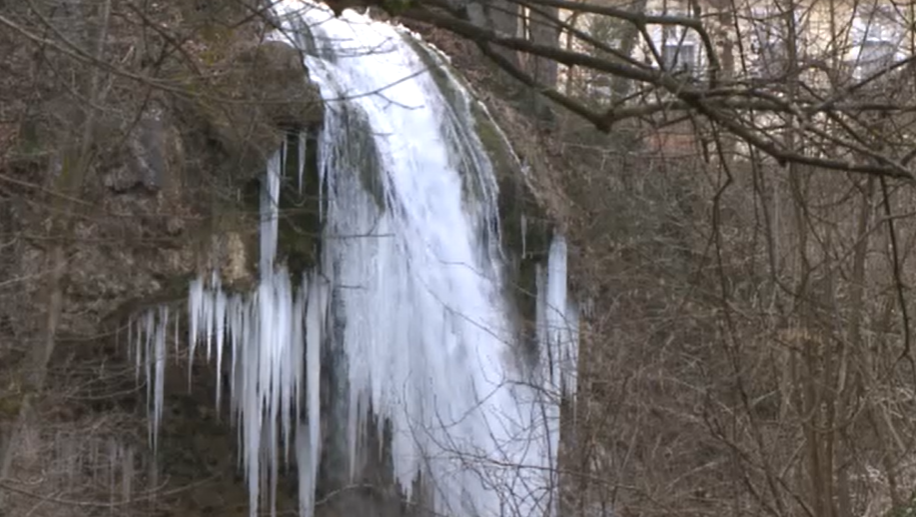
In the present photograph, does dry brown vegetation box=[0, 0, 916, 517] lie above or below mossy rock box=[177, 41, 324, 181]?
below

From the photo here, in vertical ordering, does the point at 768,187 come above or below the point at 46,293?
above

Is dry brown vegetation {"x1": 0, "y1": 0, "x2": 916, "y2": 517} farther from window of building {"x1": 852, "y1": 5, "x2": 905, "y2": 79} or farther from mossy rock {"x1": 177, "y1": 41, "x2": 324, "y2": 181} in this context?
mossy rock {"x1": 177, "y1": 41, "x2": 324, "y2": 181}

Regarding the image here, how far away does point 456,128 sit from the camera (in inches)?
499

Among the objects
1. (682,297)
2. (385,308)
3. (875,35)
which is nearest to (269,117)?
(385,308)

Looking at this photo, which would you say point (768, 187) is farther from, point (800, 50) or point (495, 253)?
point (495, 253)

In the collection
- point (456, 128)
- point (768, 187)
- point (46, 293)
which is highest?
point (456, 128)

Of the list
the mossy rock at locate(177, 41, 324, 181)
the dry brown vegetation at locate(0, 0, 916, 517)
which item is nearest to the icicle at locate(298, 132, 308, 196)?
the mossy rock at locate(177, 41, 324, 181)

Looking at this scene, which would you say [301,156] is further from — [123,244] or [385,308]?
[123,244]

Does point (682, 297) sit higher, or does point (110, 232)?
point (110, 232)

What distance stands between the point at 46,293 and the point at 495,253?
4279 millimetres

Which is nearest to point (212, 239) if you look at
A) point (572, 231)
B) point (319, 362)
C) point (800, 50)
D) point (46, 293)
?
point (319, 362)

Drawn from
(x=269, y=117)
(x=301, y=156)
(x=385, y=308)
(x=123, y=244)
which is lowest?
(x=385, y=308)

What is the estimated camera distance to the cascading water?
10891 mm

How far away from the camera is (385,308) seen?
1169cm
